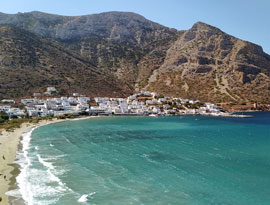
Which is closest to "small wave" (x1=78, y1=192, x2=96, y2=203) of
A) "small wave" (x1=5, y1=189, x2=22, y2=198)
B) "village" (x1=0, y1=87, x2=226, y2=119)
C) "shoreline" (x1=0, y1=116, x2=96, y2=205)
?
"small wave" (x1=5, y1=189, x2=22, y2=198)

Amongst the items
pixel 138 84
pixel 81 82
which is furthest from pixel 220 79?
pixel 81 82

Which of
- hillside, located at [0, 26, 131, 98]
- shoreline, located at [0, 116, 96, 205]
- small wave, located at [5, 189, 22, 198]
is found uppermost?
hillside, located at [0, 26, 131, 98]

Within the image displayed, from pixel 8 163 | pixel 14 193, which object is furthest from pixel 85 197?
pixel 8 163

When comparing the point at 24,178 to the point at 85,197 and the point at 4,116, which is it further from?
the point at 4,116

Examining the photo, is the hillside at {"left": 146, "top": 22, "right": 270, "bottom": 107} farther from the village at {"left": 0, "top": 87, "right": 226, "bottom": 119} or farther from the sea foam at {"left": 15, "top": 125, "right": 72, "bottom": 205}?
the sea foam at {"left": 15, "top": 125, "right": 72, "bottom": 205}

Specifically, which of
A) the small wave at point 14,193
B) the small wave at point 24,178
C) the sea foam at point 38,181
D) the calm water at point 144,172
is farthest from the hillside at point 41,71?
the small wave at point 14,193

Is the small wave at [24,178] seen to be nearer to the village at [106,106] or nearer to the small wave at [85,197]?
the small wave at [85,197]
